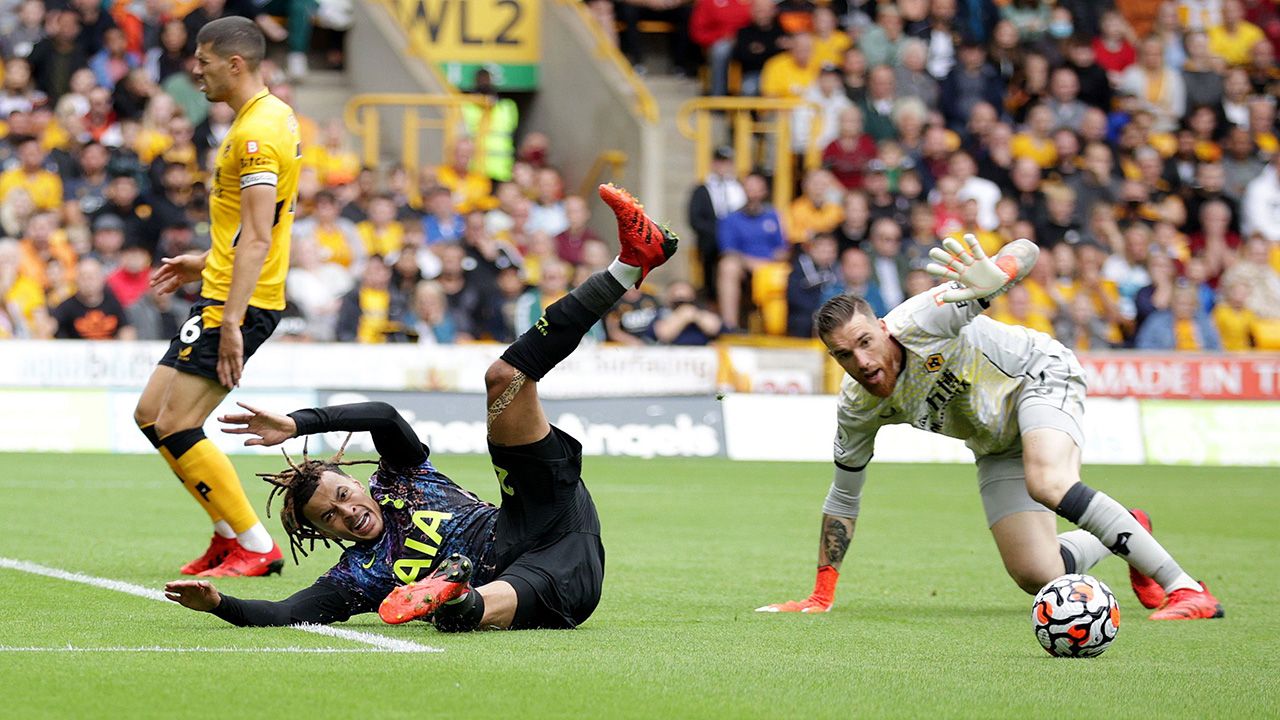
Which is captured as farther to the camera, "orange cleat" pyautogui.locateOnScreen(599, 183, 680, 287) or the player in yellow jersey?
the player in yellow jersey

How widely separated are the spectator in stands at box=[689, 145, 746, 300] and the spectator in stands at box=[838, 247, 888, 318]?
1.61m

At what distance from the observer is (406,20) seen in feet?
82.9

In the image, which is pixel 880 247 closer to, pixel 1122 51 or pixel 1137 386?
pixel 1137 386

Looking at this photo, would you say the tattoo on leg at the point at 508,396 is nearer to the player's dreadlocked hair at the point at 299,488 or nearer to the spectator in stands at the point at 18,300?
the player's dreadlocked hair at the point at 299,488

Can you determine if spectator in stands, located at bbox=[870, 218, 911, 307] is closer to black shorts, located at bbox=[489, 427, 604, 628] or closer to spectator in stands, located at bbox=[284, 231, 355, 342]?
spectator in stands, located at bbox=[284, 231, 355, 342]

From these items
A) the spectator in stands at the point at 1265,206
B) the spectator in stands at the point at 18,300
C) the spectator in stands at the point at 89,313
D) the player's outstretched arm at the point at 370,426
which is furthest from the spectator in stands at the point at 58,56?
the player's outstretched arm at the point at 370,426

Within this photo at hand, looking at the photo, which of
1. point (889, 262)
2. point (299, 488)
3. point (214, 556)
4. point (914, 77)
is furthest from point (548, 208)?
point (299, 488)

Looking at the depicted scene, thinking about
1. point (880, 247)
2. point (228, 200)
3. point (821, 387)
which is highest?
point (228, 200)

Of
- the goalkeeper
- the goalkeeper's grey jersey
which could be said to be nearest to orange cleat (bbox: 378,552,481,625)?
the goalkeeper

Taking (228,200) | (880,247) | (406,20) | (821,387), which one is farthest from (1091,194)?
(228,200)

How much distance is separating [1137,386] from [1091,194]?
406 cm

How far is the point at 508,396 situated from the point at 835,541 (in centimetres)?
214

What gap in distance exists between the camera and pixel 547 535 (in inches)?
290

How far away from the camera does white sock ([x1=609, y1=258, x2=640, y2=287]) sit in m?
7.04
